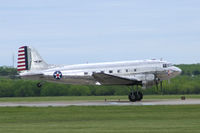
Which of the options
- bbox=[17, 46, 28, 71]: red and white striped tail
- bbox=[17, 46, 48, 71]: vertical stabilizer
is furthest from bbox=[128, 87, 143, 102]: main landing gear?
bbox=[17, 46, 28, 71]: red and white striped tail

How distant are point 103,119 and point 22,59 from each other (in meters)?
25.9

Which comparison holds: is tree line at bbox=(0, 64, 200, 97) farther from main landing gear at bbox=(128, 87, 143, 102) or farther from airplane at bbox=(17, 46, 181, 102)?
main landing gear at bbox=(128, 87, 143, 102)

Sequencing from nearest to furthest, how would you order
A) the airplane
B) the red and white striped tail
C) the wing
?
the wing, the airplane, the red and white striped tail

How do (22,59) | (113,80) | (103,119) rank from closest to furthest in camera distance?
(103,119) < (113,80) < (22,59)

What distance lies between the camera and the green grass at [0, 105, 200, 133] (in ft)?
93.1

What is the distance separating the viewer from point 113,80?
53.8 m

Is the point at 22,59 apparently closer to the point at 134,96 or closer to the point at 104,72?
the point at 104,72

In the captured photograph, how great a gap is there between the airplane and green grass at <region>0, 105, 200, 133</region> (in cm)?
860

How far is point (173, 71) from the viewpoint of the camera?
5406 cm

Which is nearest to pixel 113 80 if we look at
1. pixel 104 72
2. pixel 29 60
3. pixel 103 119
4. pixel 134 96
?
pixel 104 72

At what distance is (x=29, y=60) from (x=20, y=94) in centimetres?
2120

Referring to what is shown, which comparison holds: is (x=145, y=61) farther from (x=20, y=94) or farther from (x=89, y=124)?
(x=20, y=94)

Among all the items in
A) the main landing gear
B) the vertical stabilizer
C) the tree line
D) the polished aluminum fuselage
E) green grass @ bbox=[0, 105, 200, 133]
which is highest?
the vertical stabilizer

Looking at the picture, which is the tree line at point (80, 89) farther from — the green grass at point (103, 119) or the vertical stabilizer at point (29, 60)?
the green grass at point (103, 119)
